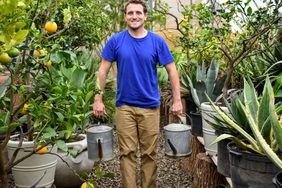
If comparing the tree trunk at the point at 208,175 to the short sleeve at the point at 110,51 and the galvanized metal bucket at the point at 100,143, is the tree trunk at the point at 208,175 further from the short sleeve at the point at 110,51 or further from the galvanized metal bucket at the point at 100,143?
the short sleeve at the point at 110,51

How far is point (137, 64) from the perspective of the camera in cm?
353

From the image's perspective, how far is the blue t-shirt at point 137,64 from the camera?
3523 millimetres

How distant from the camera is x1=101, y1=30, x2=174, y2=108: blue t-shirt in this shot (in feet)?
11.6

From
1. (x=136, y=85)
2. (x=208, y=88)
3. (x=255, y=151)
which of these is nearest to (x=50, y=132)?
(x=255, y=151)

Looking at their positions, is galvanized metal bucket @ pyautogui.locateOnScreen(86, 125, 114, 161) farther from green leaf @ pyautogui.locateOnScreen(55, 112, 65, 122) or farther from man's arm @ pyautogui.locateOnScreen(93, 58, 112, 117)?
green leaf @ pyautogui.locateOnScreen(55, 112, 65, 122)

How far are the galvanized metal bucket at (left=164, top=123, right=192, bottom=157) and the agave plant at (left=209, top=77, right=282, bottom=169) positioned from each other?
1.37 ft

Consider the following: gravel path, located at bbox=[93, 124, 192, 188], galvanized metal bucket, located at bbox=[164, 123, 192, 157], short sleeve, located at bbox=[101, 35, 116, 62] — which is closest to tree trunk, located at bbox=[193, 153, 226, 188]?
galvanized metal bucket, located at bbox=[164, 123, 192, 157]

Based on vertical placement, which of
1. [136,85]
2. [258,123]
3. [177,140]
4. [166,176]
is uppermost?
[136,85]

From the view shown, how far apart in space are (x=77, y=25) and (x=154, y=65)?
10.7ft

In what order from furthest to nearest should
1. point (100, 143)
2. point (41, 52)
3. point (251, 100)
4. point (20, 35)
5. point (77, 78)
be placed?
point (100, 143), point (251, 100), point (77, 78), point (41, 52), point (20, 35)

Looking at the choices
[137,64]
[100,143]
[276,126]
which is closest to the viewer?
[276,126]

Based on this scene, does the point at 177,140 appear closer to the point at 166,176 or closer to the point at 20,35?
the point at 166,176

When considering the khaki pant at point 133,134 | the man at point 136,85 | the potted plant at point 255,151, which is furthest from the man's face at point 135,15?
the potted plant at point 255,151


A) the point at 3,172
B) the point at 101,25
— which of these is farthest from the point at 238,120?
the point at 101,25
